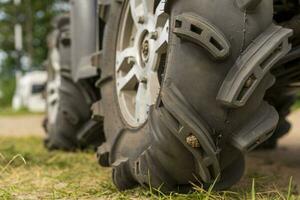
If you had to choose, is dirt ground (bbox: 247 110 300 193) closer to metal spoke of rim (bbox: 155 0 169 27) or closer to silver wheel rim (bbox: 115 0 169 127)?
silver wheel rim (bbox: 115 0 169 127)

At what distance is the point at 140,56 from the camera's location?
7.93 feet

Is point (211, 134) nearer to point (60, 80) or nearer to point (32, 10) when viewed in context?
point (60, 80)

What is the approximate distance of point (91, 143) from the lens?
411 cm

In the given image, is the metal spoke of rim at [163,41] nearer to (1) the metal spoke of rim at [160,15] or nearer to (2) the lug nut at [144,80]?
(1) the metal spoke of rim at [160,15]

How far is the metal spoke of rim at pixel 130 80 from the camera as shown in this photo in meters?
2.43

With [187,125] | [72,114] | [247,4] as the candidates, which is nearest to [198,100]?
[187,125]

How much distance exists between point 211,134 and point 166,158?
0.64 ft

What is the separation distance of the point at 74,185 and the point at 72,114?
5.21 ft

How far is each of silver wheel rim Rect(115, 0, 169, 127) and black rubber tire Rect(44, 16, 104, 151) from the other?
48.0 inches

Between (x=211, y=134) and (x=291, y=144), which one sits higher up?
(x=211, y=134)

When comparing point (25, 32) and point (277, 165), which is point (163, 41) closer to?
point (277, 165)

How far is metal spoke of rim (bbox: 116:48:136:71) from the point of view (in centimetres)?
248

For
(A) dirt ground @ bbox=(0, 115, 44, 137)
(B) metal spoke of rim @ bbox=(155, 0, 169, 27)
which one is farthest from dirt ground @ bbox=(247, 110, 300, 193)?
(A) dirt ground @ bbox=(0, 115, 44, 137)

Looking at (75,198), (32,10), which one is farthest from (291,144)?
(32,10)
